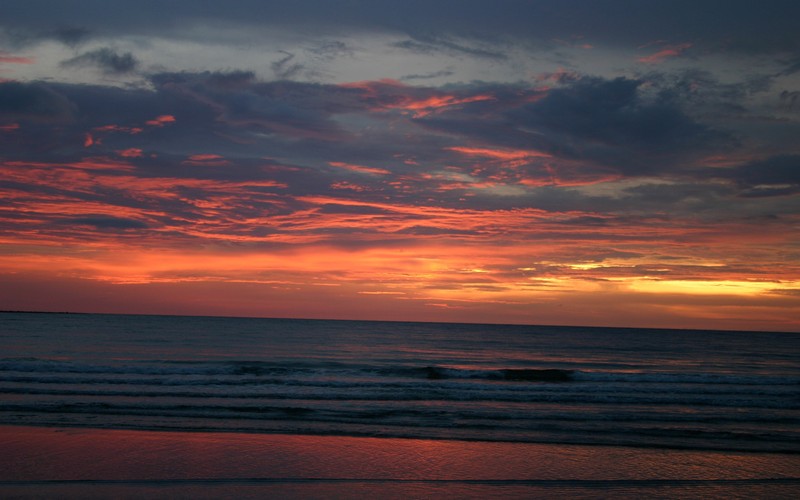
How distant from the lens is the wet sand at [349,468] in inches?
391

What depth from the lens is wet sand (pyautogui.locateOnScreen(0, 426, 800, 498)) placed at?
9922 millimetres

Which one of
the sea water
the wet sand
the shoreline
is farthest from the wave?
the wet sand

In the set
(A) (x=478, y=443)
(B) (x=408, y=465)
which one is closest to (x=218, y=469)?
(B) (x=408, y=465)

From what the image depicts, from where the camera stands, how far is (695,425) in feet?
57.6

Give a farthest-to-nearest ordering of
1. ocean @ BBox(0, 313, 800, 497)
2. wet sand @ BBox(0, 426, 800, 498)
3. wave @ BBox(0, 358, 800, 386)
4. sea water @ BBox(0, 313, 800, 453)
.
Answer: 1. wave @ BBox(0, 358, 800, 386)
2. sea water @ BBox(0, 313, 800, 453)
3. ocean @ BBox(0, 313, 800, 497)
4. wet sand @ BBox(0, 426, 800, 498)

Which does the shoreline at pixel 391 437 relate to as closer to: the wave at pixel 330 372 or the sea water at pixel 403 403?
the sea water at pixel 403 403

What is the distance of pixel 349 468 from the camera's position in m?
11.3

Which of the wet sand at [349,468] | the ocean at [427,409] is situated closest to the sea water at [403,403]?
the ocean at [427,409]

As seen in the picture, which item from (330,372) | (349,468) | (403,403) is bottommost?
(330,372)

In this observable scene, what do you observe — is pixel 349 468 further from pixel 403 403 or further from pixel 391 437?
Result: pixel 403 403

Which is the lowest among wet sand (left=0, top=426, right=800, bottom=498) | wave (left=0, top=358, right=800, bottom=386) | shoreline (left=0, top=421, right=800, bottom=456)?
wave (left=0, top=358, right=800, bottom=386)

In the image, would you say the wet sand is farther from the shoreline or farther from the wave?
the wave

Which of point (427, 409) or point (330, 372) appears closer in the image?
point (427, 409)

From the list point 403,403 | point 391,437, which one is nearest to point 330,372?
point 403,403
